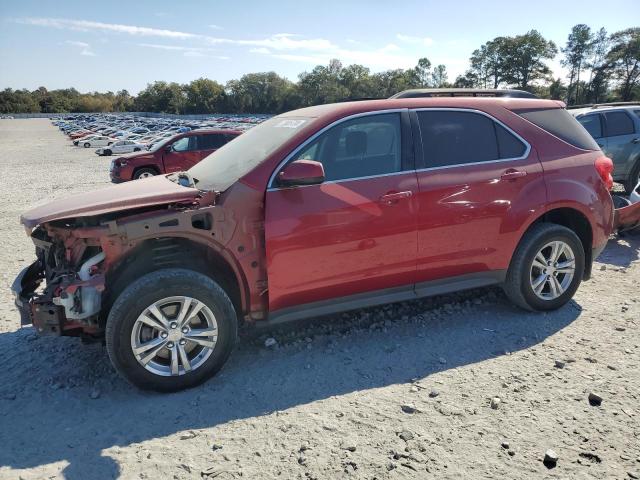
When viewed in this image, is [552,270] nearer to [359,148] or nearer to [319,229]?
[359,148]

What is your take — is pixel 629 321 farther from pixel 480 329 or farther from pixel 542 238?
pixel 480 329

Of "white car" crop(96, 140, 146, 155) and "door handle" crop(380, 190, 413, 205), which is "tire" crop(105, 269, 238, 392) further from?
"white car" crop(96, 140, 146, 155)

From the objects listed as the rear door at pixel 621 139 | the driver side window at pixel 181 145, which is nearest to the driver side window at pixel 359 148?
the rear door at pixel 621 139

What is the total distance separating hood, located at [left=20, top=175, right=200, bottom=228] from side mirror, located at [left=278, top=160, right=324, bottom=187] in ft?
2.09

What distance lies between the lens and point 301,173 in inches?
131

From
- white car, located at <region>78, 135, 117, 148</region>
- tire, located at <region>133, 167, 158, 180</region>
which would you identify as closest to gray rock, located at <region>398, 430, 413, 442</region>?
tire, located at <region>133, 167, 158, 180</region>

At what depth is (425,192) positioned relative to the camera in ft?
12.3

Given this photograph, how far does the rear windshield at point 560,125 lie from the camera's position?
430 cm

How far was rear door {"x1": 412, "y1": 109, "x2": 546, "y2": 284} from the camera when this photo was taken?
12.6ft

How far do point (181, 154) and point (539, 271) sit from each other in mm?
11732

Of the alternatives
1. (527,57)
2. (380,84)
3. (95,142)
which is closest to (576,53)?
(527,57)

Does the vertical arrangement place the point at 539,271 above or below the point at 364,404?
above

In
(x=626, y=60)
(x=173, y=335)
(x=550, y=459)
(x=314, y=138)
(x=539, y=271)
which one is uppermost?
(x=626, y=60)

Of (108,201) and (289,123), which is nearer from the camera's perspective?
(108,201)
